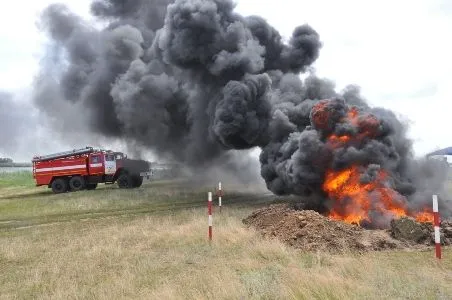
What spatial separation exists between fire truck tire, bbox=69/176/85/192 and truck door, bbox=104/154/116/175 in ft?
6.20

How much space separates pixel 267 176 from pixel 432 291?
53.6 feet

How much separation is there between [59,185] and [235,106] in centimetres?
1569

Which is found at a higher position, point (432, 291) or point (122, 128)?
point (122, 128)

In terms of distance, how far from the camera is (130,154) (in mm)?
39281

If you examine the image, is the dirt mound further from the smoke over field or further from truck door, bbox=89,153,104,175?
truck door, bbox=89,153,104,175

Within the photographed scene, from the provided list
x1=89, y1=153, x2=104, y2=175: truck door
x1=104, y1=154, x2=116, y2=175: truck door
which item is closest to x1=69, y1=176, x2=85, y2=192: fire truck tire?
x1=89, y1=153, x2=104, y2=175: truck door

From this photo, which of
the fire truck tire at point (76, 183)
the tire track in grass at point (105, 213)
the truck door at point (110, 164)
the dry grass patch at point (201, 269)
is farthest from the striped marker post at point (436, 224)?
the fire truck tire at point (76, 183)

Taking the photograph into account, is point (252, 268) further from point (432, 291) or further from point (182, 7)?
point (182, 7)

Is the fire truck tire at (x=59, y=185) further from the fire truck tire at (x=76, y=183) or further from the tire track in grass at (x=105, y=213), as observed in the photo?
the tire track in grass at (x=105, y=213)

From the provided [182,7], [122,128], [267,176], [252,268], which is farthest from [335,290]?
[122,128]

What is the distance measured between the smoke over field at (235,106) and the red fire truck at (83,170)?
3.46 meters

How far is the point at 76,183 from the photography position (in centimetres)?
3316

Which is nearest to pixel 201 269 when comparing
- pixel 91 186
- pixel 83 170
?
pixel 83 170

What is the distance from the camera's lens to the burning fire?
1468cm
